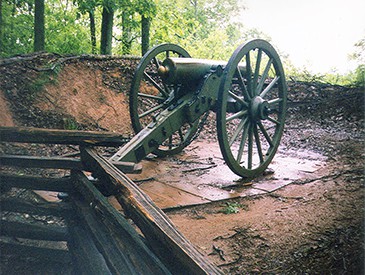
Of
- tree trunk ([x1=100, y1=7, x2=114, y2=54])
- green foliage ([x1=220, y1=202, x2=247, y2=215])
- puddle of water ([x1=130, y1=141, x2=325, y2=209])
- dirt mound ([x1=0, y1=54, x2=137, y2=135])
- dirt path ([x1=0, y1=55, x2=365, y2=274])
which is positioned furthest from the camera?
tree trunk ([x1=100, y1=7, x2=114, y2=54])

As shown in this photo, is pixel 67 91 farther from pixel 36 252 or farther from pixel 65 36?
pixel 65 36

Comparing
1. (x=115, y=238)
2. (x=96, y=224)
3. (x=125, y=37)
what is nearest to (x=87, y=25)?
(x=125, y=37)

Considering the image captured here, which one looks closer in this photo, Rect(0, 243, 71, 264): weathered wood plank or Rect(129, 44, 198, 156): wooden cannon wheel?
Rect(0, 243, 71, 264): weathered wood plank

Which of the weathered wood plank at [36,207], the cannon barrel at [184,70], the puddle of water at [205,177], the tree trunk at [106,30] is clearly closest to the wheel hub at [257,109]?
the cannon barrel at [184,70]

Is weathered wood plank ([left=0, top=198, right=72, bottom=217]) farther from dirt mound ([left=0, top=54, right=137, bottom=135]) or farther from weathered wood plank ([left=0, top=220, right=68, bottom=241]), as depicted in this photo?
dirt mound ([left=0, top=54, right=137, bottom=135])

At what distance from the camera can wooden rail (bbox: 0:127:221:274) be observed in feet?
5.04

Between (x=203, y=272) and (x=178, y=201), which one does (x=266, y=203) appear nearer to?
(x=178, y=201)

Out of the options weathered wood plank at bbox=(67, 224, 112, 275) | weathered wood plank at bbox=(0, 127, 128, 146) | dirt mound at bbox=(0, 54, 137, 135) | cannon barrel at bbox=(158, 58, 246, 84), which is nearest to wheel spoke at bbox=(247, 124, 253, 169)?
cannon barrel at bbox=(158, 58, 246, 84)

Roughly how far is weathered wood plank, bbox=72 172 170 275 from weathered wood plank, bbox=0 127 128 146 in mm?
292

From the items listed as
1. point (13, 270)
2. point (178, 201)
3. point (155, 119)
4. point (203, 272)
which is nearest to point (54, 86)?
point (155, 119)

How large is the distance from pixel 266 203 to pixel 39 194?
2167 millimetres

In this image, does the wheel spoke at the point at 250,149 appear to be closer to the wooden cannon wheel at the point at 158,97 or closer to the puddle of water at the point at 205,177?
the puddle of water at the point at 205,177

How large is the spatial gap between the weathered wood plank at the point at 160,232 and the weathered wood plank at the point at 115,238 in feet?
0.18

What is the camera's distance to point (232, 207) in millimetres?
3293
